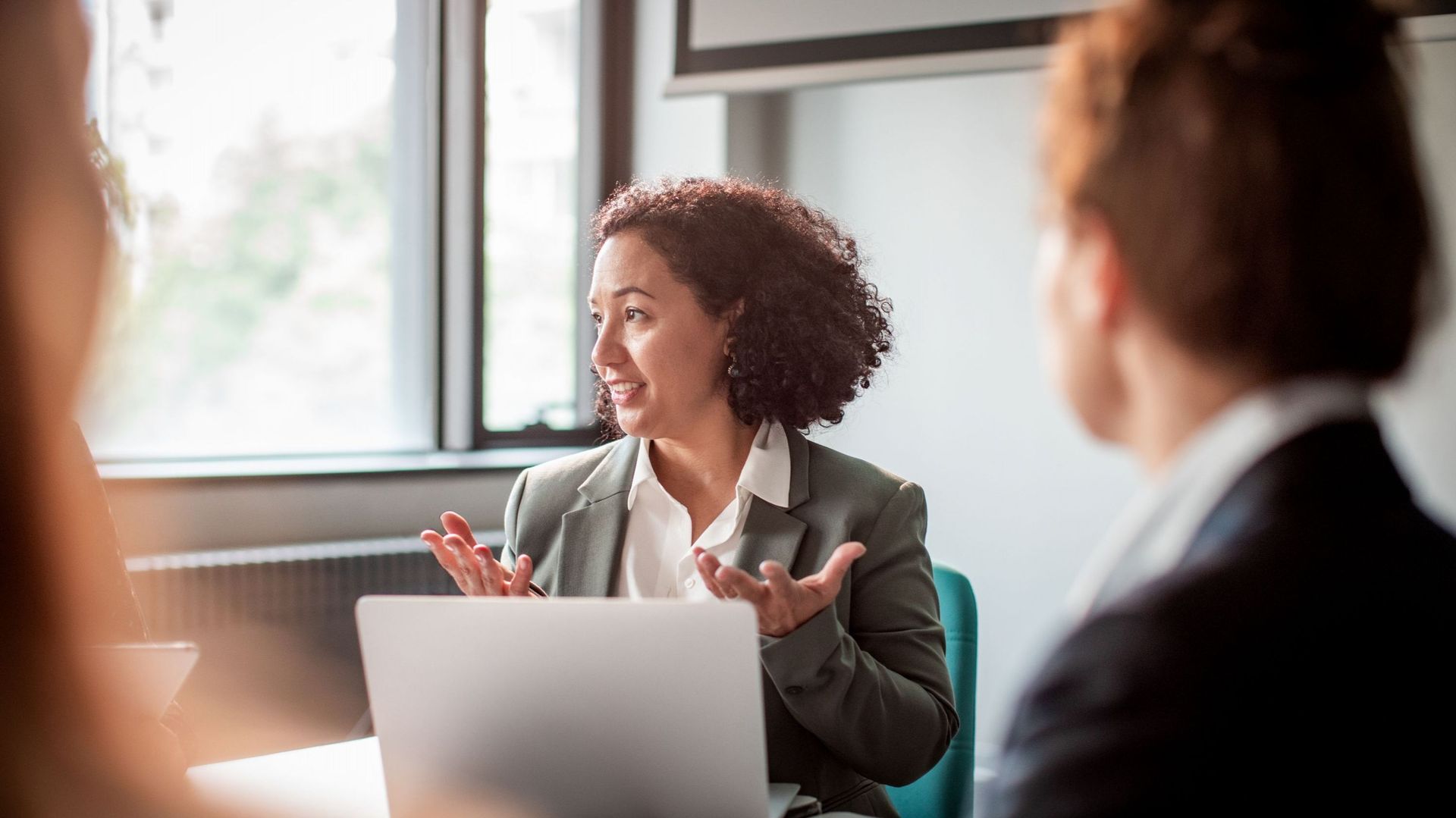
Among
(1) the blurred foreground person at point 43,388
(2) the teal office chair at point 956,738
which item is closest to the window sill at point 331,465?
(2) the teal office chair at point 956,738

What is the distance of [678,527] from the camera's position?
1.74 meters

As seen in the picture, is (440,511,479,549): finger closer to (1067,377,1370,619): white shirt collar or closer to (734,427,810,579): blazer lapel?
(734,427,810,579): blazer lapel

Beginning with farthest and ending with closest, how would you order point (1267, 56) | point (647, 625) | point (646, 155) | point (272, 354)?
point (646, 155) → point (272, 354) → point (647, 625) → point (1267, 56)

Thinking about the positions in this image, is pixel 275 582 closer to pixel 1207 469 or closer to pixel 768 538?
pixel 768 538

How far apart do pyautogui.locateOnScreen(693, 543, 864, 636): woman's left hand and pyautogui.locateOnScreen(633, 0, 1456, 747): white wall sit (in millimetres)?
1841

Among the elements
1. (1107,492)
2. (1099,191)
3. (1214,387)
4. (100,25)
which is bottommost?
(1107,492)

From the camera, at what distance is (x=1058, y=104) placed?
725 mm

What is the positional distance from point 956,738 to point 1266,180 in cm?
118

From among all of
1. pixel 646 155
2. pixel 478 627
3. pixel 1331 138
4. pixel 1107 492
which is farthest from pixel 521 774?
pixel 646 155

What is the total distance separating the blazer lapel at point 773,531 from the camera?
1.63m

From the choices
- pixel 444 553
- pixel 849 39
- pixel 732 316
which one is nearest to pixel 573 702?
pixel 444 553

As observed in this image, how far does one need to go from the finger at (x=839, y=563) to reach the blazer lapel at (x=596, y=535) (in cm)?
49

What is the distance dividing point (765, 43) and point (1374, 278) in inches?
97.4

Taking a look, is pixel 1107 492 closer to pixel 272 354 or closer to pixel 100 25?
pixel 272 354
